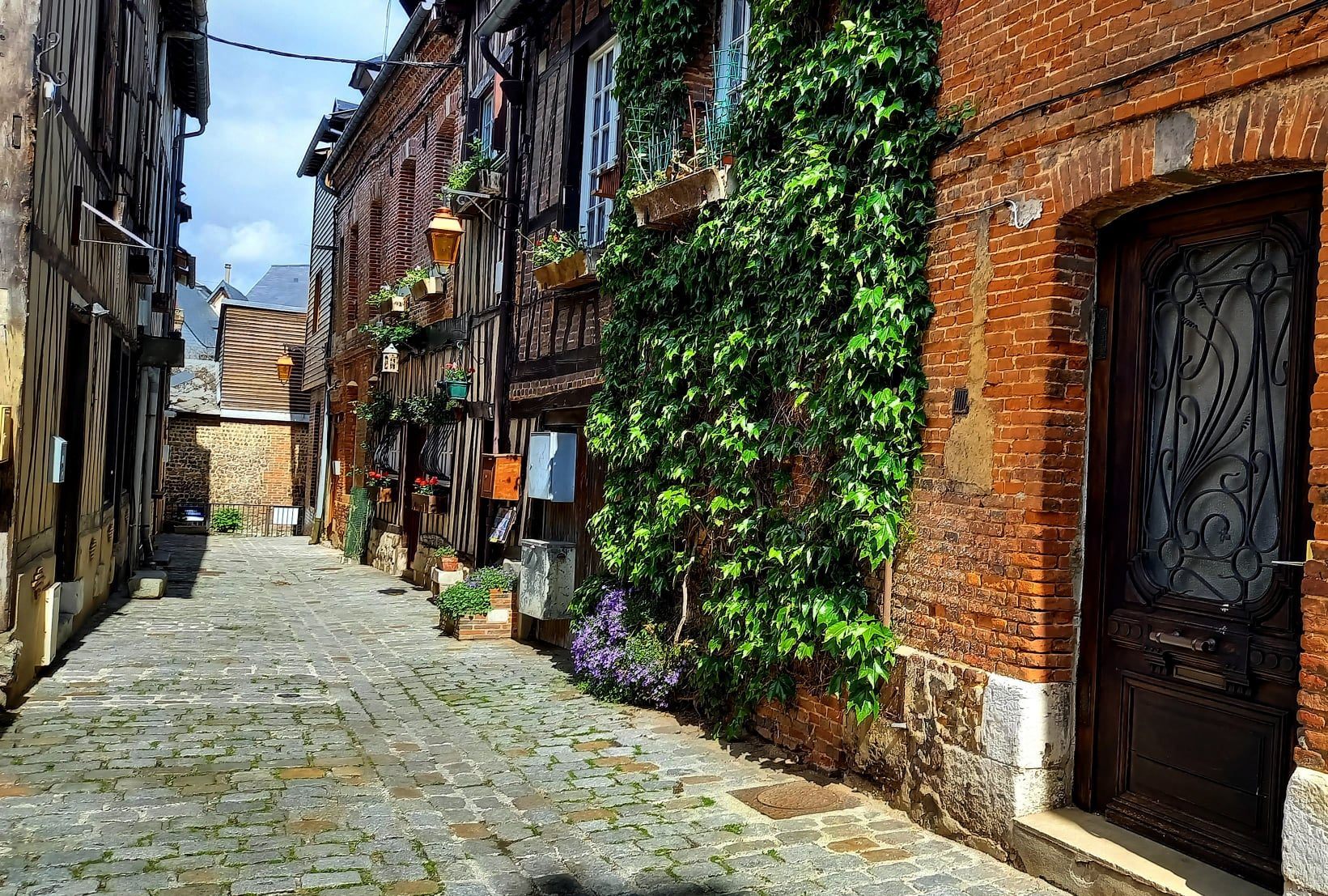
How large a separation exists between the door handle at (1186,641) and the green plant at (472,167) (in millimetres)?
9283

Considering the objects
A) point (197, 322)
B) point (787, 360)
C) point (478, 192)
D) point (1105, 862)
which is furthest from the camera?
point (197, 322)

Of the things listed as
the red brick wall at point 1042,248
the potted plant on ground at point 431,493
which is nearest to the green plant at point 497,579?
the potted plant on ground at point 431,493

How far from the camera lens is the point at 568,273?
871 cm

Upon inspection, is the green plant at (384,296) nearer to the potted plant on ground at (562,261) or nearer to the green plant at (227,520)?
the potted plant on ground at (562,261)

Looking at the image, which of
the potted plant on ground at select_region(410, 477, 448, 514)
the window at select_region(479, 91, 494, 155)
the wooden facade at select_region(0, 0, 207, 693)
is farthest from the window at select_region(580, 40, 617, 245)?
the potted plant on ground at select_region(410, 477, 448, 514)

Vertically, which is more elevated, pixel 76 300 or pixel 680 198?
pixel 680 198

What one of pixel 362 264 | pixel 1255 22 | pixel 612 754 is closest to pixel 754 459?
pixel 612 754

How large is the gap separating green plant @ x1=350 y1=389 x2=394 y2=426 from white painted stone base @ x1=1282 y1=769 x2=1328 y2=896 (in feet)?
44.1

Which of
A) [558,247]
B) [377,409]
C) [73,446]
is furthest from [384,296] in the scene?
[73,446]

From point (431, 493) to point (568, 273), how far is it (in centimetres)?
505

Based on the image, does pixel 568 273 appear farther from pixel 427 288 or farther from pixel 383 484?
pixel 383 484

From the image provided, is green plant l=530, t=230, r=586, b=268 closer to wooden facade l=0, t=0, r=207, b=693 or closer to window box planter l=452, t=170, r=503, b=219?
window box planter l=452, t=170, r=503, b=219

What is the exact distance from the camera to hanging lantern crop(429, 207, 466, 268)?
11625 mm

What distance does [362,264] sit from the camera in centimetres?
1764
